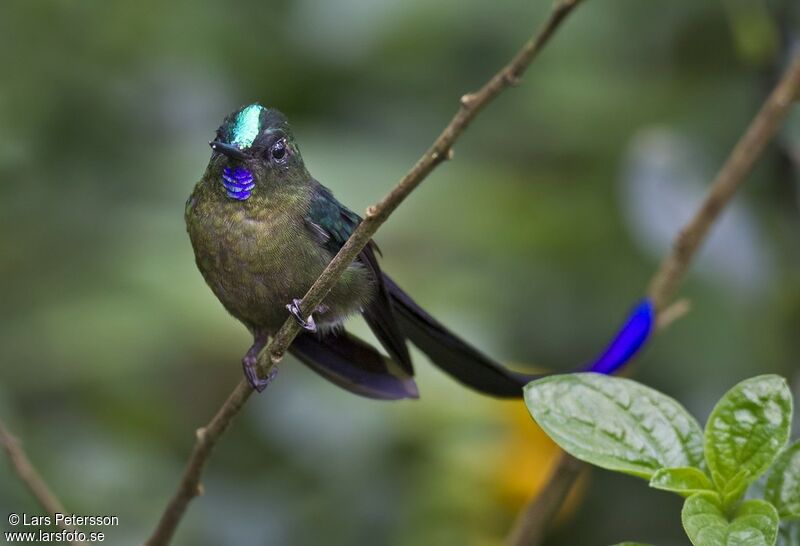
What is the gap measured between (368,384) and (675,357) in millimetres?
1717

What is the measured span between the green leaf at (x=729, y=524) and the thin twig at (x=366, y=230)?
54 cm

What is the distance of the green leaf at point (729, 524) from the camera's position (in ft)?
4.59

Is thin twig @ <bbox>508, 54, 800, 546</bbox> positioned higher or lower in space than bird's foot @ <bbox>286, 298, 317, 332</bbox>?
higher

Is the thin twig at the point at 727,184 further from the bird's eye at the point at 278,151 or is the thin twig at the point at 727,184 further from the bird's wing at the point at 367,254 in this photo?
the bird's eye at the point at 278,151

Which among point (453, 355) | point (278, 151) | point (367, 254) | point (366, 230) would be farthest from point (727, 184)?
point (366, 230)

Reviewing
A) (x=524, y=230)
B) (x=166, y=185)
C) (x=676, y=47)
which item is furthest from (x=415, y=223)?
(x=676, y=47)

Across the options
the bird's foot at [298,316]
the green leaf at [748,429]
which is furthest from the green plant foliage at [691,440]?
the bird's foot at [298,316]

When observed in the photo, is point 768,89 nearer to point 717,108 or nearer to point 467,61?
point 717,108

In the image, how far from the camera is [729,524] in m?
1.46

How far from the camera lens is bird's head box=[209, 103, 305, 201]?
5.38 ft

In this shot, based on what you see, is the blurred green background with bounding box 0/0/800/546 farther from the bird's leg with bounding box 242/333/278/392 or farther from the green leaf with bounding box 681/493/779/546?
the green leaf with bounding box 681/493/779/546

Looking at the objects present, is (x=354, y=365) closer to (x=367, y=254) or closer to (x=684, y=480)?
(x=367, y=254)

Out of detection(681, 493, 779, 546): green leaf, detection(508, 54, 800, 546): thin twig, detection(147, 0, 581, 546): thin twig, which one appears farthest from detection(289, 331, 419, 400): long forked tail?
detection(681, 493, 779, 546): green leaf

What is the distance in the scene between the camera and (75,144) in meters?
3.88
